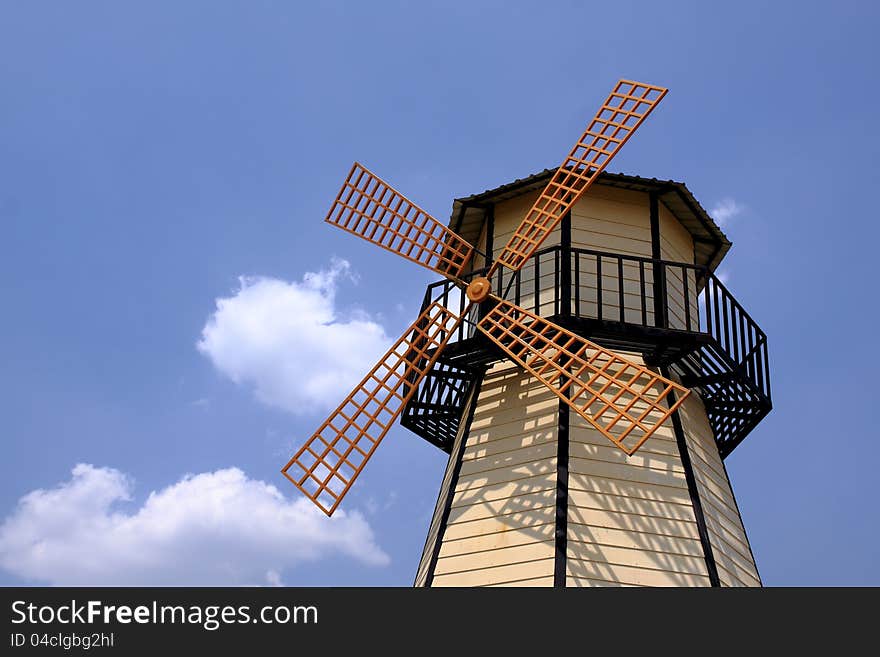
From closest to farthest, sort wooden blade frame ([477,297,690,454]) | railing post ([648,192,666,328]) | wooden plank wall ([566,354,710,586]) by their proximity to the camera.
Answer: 1. wooden plank wall ([566,354,710,586])
2. wooden blade frame ([477,297,690,454])
3. railing post ([648,192,666,328])

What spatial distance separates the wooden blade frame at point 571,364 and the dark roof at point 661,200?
203 cm

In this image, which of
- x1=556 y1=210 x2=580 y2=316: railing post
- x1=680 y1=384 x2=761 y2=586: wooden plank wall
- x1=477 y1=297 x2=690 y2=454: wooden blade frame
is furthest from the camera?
x1=556 y1=210 x2=580 y2=316: railing post

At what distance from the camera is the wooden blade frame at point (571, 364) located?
12.0 meters

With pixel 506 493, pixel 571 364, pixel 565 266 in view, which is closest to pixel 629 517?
pixel 506 493

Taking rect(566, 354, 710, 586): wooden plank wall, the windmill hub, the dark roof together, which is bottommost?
rect(566, 354, 710, 586): wooden plank wall

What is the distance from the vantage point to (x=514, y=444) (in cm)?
1279

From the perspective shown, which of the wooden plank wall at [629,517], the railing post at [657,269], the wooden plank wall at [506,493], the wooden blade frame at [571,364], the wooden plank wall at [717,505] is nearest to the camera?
the wooden plank wall at [629,517]

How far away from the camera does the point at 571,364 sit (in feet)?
41.5

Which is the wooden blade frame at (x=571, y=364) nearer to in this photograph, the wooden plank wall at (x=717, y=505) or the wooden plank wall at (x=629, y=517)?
the wooden plank wall at (x=629, y=517)

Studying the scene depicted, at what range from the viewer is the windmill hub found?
42.6 feet

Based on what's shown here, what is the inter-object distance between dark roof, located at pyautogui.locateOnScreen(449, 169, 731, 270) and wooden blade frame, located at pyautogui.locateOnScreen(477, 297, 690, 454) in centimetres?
203

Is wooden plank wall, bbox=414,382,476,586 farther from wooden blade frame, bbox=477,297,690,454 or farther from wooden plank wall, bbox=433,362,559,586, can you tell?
wooden blade frame, bbox=477,297,690,454
